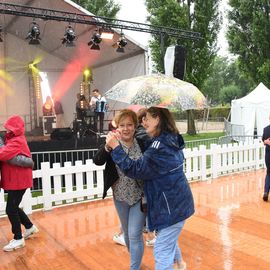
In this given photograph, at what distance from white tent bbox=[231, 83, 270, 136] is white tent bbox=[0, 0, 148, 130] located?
21.5 ft

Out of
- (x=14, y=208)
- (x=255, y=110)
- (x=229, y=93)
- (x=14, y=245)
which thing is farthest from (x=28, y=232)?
(x=229, y=93)

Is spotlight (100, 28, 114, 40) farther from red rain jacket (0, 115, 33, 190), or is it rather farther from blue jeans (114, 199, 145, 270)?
blue jeans (114, 199, 145, 270)

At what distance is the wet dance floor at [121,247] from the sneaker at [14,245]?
0.06 metres

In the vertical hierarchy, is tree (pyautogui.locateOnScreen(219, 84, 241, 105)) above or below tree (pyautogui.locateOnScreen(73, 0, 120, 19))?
below

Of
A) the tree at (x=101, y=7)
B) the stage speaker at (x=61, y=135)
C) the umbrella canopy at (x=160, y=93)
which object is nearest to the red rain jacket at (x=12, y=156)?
the umbrella canopy at (x=160, y=93)

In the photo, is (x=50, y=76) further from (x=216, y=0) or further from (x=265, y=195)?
(x=265, y=195)

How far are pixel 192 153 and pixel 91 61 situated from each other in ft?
32.4

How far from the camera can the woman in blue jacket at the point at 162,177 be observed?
2439 millimetres

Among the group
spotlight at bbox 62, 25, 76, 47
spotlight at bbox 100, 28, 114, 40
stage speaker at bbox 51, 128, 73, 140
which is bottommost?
stage speaker at bbox 51, 128, 73, 140

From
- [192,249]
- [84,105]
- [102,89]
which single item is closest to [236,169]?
[192,249]

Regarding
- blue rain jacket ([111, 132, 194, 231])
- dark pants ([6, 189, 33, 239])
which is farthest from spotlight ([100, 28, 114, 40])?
blue rain jacket ([111, 132, 194, 231])

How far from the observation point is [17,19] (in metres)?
14.1

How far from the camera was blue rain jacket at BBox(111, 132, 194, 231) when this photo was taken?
2.43m

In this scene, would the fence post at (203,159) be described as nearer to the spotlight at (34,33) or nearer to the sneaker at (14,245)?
the sneaker at (14,245)
